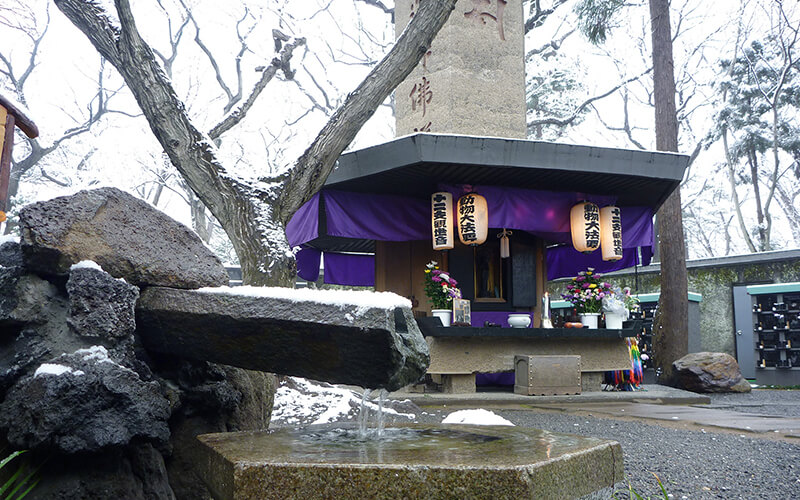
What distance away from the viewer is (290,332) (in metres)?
2.50

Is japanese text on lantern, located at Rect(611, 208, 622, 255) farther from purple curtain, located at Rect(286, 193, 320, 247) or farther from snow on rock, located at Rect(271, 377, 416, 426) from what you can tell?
purple curtain, located at Rect(286, 193, 320, 247)

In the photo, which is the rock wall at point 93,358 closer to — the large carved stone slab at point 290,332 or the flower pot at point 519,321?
the large carved stone slab at point 290,332

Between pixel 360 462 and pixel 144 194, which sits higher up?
pixel 144 194

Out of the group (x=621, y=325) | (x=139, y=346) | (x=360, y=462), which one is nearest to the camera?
(x=360, y=462)

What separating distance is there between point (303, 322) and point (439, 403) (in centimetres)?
636

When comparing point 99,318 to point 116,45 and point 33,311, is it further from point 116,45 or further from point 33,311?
point 116,45

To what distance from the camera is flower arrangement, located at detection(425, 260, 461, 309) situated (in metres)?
9.70

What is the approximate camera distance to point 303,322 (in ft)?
8.00

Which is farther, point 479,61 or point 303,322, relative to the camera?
point 479,61

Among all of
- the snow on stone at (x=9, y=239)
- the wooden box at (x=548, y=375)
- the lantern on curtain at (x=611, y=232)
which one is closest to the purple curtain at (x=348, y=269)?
the wooden box at (x=548, y=375)

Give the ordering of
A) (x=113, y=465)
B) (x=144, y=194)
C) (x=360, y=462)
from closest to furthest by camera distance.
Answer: (x=360, y=462), (x=113, y=465), (x=144, y=194)

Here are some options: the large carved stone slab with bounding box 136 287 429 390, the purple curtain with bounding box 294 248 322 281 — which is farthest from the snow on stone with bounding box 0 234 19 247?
the purple curtain with bounding box 294 248 322 281

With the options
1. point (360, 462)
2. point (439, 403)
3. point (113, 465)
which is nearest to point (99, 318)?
point (113, 465)

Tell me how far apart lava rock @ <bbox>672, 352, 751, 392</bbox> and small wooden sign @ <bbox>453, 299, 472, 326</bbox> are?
204 inches
